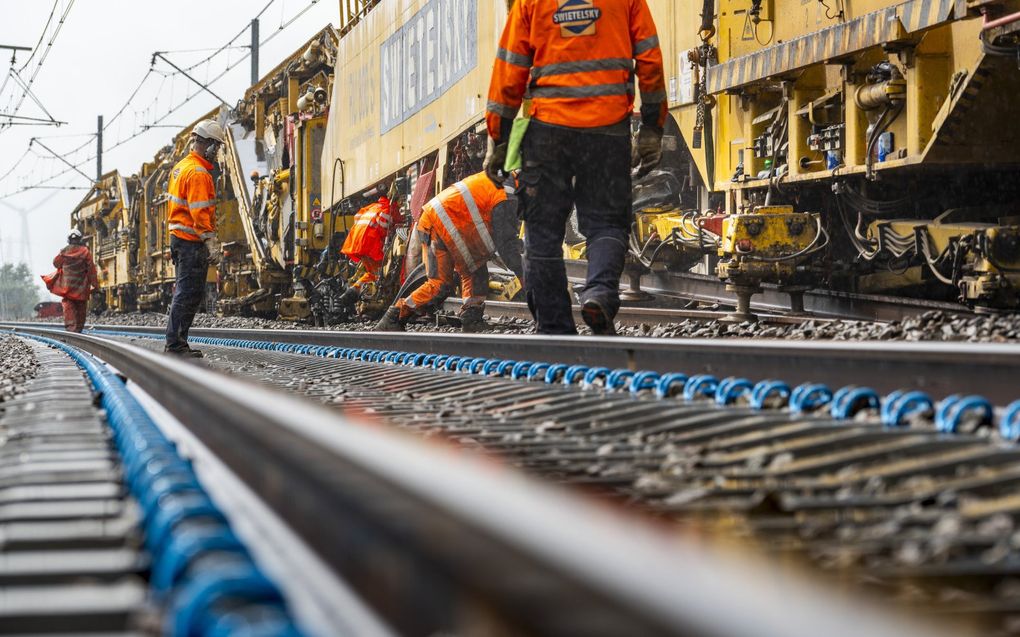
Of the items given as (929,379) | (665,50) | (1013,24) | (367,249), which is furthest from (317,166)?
(929,379)

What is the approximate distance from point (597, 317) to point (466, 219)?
4.58 metres

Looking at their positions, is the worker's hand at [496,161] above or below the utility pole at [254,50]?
below

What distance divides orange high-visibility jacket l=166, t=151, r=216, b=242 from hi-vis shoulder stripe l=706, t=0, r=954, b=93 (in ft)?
12.8

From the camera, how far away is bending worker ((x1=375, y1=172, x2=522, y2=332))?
11.0 m

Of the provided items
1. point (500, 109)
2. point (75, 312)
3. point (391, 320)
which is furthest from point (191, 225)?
point (75, 312)

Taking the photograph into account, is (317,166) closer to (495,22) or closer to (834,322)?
(495,22)

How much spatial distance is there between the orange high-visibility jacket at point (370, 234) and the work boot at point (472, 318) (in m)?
4.03

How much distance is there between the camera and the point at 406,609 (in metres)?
1.31

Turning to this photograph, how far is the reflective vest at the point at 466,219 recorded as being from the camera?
10945 mm

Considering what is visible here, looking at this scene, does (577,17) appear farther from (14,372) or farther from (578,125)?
(14,372)

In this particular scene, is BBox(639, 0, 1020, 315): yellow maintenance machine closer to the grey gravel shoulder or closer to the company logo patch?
the company logo patch

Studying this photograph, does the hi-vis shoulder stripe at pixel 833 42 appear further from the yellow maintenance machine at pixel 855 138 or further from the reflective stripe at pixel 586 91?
the reflective stripe at pixel 586 91

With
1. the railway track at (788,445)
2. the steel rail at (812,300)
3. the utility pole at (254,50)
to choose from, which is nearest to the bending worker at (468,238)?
the steel rail at (812,300)

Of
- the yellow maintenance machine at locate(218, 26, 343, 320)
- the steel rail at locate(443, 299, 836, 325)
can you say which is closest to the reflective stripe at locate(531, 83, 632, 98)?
the steel rail at locate(443, 299, 836, 325)
